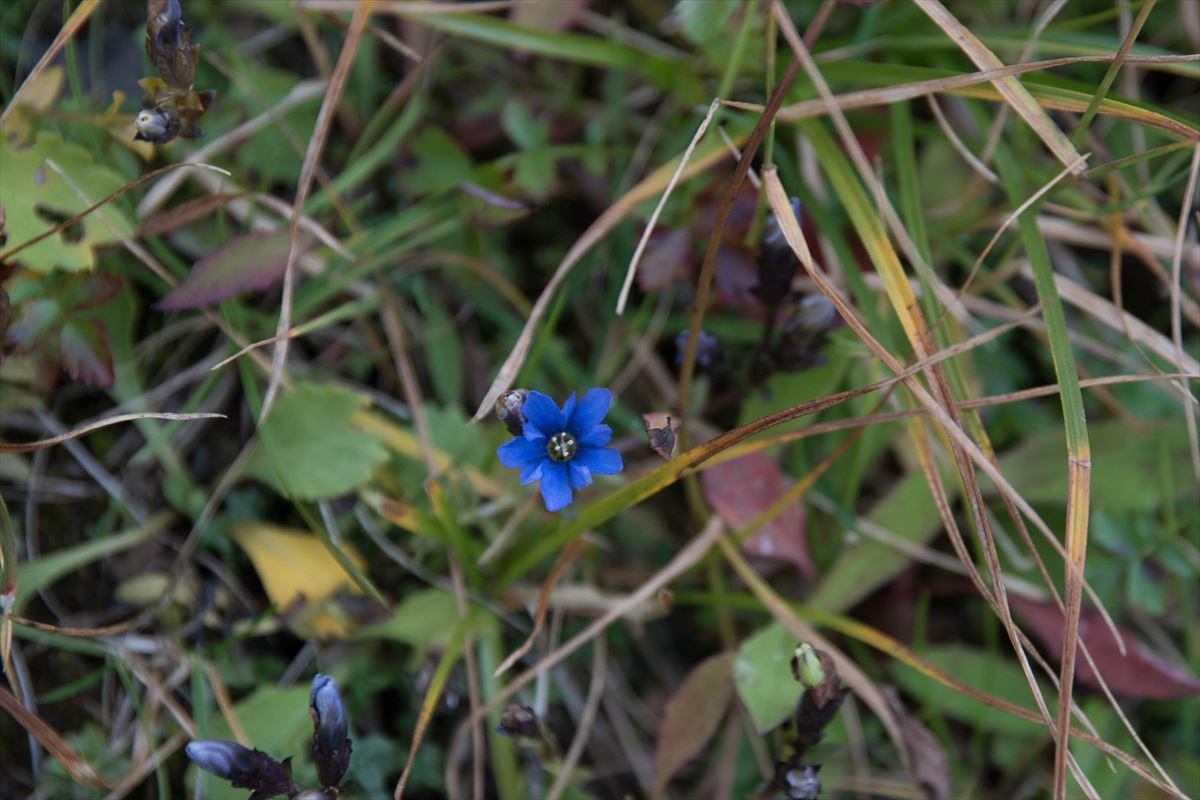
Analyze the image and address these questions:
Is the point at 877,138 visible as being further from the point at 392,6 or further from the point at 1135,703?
the point at 1135,703

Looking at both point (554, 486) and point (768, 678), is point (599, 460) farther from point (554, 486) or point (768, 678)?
point (768, 678)

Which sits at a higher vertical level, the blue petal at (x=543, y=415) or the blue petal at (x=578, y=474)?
the blue petal at (x=543, y=415)

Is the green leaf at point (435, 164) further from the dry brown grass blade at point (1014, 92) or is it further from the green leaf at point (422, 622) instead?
the dry brown grass blade at point (1014, 92)

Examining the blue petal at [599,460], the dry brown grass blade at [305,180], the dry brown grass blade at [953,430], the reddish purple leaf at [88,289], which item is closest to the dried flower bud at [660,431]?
the blue petal at [599,460]

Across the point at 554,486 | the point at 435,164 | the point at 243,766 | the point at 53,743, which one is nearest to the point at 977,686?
the point at 554,486

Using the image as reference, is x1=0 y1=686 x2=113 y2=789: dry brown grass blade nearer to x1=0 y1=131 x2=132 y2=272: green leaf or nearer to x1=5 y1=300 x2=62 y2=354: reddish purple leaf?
x1=5 y1=300 x2=62 y2=354: reddish purple leaf

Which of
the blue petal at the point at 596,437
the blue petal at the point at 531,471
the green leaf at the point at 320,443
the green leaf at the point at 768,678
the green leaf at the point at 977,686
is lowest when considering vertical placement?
the green leaf at the point at 977,686
